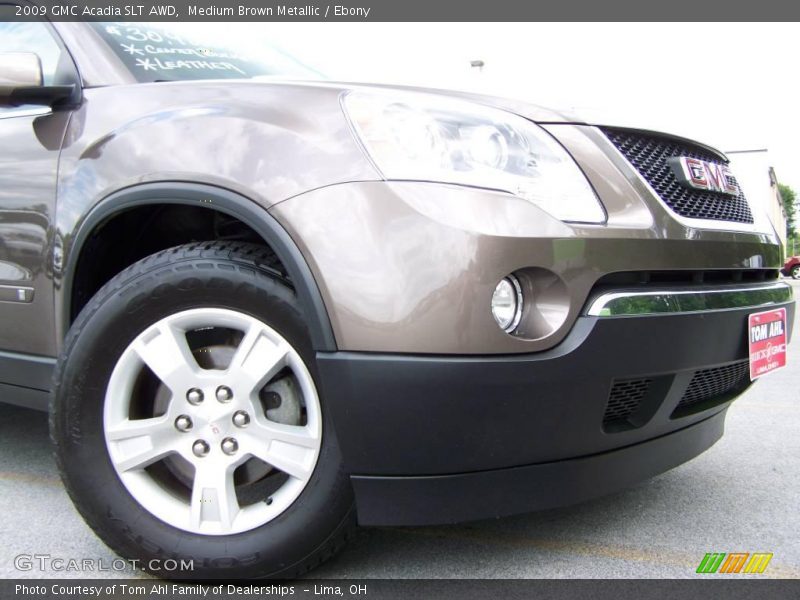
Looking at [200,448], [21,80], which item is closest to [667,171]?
[200,448]

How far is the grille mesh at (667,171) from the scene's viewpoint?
181 cm

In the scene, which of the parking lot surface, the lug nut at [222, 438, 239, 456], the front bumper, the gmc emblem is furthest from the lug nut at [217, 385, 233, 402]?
the gmc emblem

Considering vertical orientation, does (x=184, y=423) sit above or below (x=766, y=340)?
below

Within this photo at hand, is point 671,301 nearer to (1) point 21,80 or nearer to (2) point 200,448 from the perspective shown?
(2) point 200,448

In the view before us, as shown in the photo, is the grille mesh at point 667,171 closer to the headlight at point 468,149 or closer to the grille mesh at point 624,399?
the headlight at point 468,149

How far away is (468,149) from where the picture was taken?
1.63 meters

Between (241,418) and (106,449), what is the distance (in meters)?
0.40

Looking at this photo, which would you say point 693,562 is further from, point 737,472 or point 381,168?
point 381,168

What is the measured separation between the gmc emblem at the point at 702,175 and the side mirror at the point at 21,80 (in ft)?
5.96

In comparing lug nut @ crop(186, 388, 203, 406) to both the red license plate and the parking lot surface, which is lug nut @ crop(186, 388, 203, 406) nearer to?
the parking lot surface

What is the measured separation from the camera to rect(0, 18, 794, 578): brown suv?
1.53m

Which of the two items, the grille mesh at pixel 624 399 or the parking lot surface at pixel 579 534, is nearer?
the grille mesh at pixel 624 399

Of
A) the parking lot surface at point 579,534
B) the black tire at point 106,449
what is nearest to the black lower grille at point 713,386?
the parking lot surface at point 579,534

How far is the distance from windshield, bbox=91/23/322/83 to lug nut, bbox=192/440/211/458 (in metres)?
1.12
